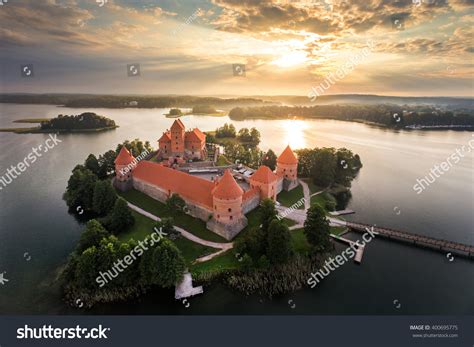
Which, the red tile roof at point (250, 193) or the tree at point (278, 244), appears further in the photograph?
the red tile roof at point (250, 193)

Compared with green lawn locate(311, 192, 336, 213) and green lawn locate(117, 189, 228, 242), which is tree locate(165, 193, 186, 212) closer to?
green lawn locate(117, 189, 228, 242)

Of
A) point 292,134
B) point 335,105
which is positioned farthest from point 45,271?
point 335,105

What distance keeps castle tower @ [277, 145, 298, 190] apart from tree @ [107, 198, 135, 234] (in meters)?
19.9

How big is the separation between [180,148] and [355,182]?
29.0 metres

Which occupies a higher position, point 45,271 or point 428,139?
point 428,139

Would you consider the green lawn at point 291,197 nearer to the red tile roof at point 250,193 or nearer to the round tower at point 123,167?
the red tile roof at point 250,193

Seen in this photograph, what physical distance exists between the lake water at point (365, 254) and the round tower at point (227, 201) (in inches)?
277

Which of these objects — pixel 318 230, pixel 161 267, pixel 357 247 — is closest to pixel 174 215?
pixel 161 267

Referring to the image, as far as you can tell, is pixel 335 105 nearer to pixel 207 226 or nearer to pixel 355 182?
pixel 355 182

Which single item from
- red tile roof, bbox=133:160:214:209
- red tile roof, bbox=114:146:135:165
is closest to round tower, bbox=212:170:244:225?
red tile roof, bbox=133:160:214:209

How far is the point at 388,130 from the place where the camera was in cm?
9438

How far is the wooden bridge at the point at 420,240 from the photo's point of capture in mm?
29438

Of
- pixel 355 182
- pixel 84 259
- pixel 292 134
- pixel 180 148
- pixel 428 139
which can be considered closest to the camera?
pixel 84 259

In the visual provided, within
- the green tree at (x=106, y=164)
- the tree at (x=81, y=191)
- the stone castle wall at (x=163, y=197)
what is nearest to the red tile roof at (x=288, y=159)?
the stone castle wall at (x=163, y=197)
